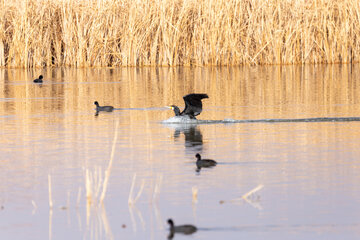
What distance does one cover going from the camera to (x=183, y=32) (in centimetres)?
3325

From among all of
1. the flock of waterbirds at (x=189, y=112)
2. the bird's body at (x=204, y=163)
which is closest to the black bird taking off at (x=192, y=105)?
the flock of waterbirds at (x=189, y=112)

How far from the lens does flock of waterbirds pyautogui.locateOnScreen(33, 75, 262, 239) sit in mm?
7496

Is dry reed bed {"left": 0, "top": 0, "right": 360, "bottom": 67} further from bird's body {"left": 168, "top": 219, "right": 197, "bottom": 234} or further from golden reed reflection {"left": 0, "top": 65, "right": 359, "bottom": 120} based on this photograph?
bird's body {"left": 168, "top": 219, "right": 197, "bottom": 234}

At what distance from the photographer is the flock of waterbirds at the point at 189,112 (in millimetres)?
7496

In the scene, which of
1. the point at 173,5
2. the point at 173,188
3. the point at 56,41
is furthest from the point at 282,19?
the point at 173,188

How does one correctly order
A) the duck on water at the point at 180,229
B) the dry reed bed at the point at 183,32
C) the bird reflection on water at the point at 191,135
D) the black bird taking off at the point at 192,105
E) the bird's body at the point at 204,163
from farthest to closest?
the dry reed bed at the point at 183,32 < the black bird taking off at the point at 192,105 < the bird reflection on water at the point at 191,135 < the bird's body at the point at 204,163 < the duck on water at the point at 180,229

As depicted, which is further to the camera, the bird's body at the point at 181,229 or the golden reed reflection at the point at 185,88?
the golden reed reflection at the point at 185,88

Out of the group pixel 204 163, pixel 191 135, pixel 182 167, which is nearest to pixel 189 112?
pixel 191 135

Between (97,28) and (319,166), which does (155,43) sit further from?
(319,166)

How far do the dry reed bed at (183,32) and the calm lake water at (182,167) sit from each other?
35.7ft

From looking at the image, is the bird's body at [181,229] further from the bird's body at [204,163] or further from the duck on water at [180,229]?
the bird's body at [204,163]

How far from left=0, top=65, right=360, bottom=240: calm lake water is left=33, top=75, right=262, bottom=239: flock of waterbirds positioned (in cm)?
9

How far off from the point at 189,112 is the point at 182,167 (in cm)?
498

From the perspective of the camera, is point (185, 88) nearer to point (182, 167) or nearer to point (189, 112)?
point (189, 112)
